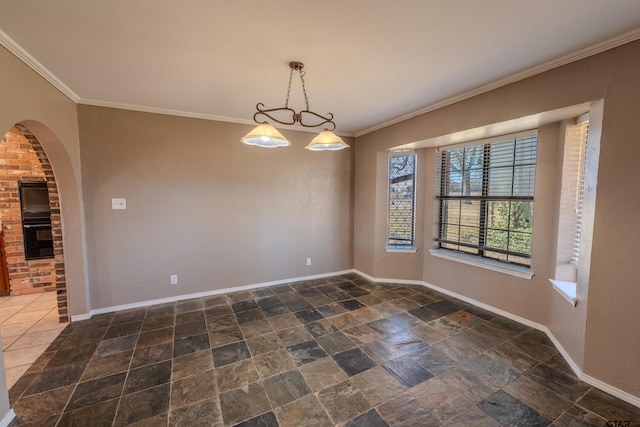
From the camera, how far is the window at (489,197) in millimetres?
2932

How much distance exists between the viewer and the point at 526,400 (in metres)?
1.81

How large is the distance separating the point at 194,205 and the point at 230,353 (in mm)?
2024

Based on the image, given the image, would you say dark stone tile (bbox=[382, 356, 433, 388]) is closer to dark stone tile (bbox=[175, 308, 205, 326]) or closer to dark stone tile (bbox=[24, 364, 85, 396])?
dark stone tile (bbox=[175, 308, 205, 326])

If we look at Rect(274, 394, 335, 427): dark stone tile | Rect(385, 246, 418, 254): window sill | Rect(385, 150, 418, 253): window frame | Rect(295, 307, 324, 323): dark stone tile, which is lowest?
Rect(274, 394, 335, 427): dark stone tile

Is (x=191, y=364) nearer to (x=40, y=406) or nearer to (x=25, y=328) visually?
(x=40, y=406)

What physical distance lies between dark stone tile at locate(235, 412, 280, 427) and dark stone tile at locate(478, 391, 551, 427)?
1.42 meters

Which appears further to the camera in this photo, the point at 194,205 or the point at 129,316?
the point at 194,205

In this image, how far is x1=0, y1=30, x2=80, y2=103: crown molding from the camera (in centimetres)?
177

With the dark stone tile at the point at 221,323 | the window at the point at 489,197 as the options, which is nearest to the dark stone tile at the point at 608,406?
the window at the point at 489,197

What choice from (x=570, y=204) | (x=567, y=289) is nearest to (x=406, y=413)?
(x=567, y=289)

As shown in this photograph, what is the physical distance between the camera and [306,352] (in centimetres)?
237

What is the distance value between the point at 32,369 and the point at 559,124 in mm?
5309

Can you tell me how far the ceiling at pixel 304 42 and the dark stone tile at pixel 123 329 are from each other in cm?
254

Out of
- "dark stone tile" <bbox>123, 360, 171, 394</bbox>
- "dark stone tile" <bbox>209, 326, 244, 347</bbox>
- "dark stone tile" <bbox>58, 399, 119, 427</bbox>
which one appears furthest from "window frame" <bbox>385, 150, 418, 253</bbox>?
→ "dark stone tile" <bbox>58, 399, 119, 427</bbox>
